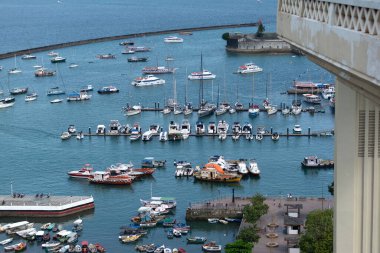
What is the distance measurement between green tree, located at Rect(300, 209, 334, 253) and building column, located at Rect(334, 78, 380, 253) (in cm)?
693

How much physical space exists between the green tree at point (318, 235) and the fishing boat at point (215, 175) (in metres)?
5.52

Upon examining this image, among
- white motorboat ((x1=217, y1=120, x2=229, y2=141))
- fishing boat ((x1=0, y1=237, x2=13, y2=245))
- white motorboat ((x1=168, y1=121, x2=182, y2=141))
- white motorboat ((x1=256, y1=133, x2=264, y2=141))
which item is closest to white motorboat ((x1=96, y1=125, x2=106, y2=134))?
white motorboat ((x1=168, y1=121, x2=182, y2=141))

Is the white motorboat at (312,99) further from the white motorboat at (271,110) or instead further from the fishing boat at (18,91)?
the fishing boat at (18,91)

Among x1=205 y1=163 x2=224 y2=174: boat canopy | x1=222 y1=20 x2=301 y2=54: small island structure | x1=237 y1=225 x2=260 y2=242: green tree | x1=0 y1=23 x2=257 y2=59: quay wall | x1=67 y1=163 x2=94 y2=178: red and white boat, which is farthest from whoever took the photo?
x1=0 y1=23 x2=257 y2=59: quay wall

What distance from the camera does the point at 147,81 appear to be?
30.1m

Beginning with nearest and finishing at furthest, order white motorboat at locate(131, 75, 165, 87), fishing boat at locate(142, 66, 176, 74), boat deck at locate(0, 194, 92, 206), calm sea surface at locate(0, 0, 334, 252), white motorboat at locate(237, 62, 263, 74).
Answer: boat deck at locate(0, 194, 92, 206) < calm sea surface at locate(0, 0, 334, 252) < white motorboat at locate(131, 75, 165, 87) < white motorboat at locate(237, 62, 263, 74) < fishing boat at locate(142, 66, 176, 74)

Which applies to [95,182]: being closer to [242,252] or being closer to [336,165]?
[242,252]

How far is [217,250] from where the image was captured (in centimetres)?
1297

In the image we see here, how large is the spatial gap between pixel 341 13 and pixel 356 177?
98 cm

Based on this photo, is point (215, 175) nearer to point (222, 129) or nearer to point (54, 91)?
point (222, 129)

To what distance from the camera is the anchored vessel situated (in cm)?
1499

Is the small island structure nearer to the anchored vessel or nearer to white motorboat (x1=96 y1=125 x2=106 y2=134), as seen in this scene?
white motorboat (x1=96 y1=125 x2=106 y2=134)

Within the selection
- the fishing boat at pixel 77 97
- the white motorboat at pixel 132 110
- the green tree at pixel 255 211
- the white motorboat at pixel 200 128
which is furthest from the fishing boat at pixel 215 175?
the fishing boat at pixel 77 97

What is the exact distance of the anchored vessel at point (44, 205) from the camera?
590 inches
